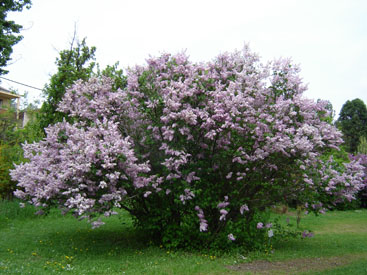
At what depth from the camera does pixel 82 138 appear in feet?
22.2

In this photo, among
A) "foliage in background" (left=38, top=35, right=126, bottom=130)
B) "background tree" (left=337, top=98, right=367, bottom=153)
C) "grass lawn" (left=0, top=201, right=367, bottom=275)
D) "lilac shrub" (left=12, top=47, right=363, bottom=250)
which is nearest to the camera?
"grass lawn" (left=0, top=201, right=367, bottom=275)

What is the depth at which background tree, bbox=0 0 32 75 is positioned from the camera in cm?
1380

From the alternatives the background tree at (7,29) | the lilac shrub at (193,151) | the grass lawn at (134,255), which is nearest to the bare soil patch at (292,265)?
the grass lawn at (134,255)

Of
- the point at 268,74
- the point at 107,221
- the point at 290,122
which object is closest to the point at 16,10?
the point at 107,221

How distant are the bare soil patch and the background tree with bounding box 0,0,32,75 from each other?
39.7 feet

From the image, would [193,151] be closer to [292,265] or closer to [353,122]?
[292,265]

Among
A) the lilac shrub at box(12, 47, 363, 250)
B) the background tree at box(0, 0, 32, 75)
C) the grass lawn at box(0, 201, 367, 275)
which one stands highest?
the background tree at box(0, 0, 32, 75)

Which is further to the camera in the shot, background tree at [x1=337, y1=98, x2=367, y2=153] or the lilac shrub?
background tree at [x1=337, y1=98, x2=367, y2=153]

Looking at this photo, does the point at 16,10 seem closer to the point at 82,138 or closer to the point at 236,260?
the point at 82,138

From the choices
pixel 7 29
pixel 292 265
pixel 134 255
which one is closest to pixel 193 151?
pixel 134 255

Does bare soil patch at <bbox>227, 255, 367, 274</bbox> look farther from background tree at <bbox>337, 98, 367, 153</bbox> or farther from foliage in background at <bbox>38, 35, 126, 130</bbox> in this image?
background tree at <bbox>337, 98, 367, 153</bbox>

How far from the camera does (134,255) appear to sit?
300 inches

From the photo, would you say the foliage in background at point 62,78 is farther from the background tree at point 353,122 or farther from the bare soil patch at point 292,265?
the background tree at point 353,122

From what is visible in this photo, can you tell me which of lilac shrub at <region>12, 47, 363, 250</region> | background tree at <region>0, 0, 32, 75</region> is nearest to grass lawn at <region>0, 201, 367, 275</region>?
lilac shrub at <region>12, 47, 363, 250</region>
